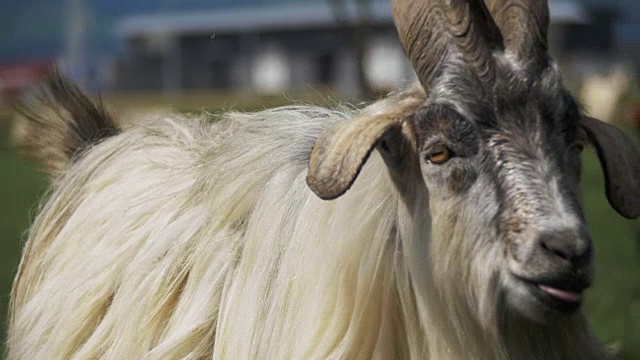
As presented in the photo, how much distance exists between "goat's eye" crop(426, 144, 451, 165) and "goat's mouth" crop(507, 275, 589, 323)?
1.48 feet

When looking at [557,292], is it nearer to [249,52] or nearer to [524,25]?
[524,25]

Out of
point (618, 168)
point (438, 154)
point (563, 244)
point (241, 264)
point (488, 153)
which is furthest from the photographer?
point (241, 264)

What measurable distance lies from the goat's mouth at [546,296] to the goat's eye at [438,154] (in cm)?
45

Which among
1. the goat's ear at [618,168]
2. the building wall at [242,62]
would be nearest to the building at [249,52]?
the building wall at [242,62]

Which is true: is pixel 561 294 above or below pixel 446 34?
below

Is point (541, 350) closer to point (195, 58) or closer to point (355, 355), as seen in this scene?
point (355, 355)

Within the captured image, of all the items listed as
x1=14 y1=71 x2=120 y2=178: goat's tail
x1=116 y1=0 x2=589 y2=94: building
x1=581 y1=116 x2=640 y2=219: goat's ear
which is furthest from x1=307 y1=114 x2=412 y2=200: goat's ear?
x1=116 y1=0 x2=589 y2=94: building

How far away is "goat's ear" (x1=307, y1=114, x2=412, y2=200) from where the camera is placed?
392 cm

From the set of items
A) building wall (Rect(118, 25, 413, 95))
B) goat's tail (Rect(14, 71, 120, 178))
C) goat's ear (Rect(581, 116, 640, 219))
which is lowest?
goat's ear (Rect(581, 116, 640, 219))

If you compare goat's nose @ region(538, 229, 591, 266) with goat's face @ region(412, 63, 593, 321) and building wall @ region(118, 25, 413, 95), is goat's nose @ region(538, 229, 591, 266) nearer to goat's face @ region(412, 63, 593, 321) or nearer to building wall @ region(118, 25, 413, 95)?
goat's face @ region(412, 63, 593, 321)

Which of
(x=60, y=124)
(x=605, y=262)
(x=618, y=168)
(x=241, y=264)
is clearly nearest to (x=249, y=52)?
(x=605, y=262)

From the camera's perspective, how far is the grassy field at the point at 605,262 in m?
8.41

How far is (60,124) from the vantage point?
6.49 m

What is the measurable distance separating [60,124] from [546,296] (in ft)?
11.2
